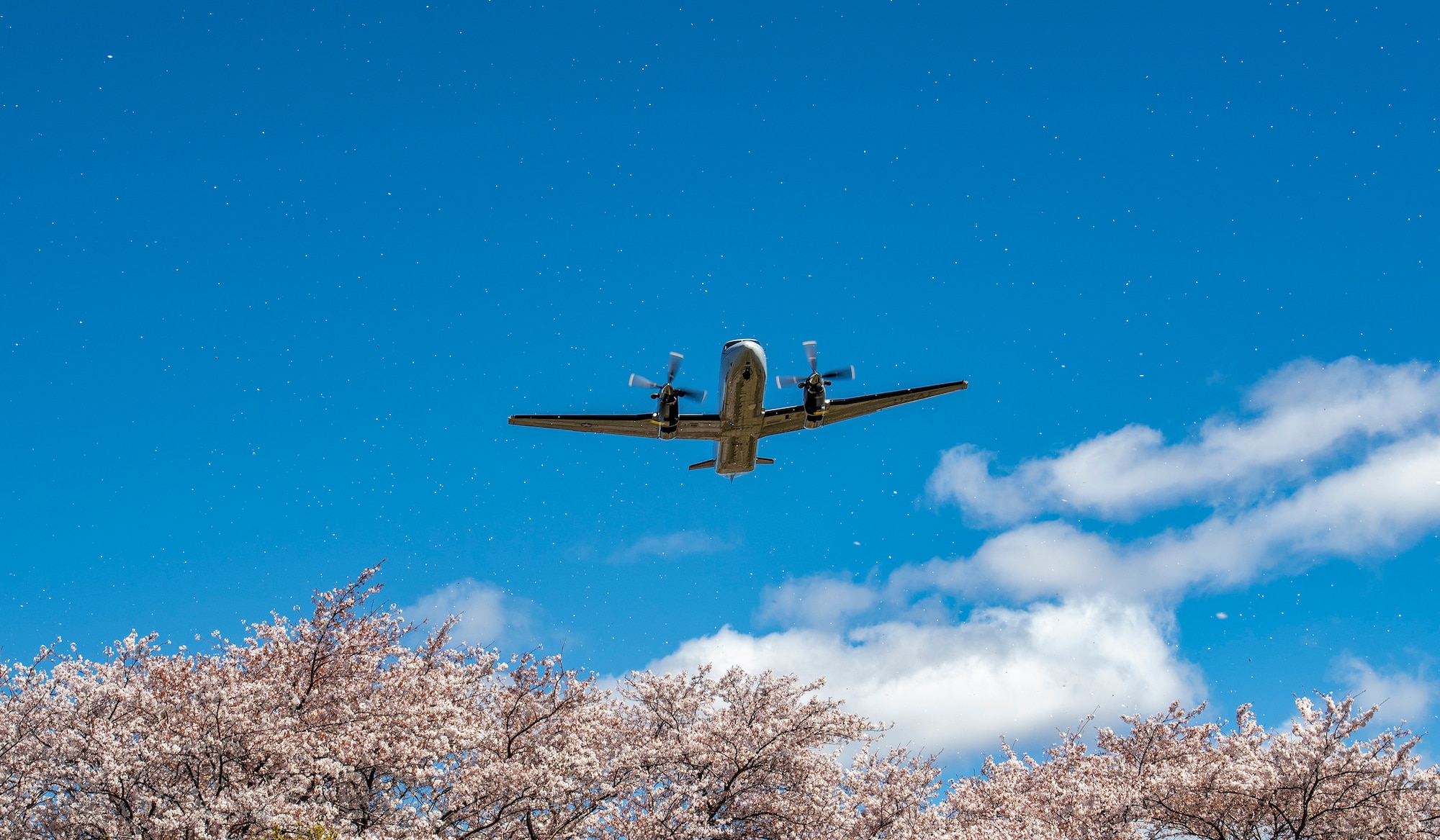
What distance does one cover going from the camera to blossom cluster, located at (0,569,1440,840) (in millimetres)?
19406

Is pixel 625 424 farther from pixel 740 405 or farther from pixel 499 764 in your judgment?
pixel 499 764

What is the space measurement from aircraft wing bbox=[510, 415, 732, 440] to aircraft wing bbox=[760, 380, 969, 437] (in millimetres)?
2506

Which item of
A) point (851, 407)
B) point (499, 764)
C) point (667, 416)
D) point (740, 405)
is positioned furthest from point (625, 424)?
point (499, 764)

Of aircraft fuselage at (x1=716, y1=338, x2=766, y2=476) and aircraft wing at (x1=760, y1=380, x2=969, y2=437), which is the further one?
aircraft wing at (x1=760, y1=380, x2=969, y2=437)

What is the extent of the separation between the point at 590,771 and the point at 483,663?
5.72 meters

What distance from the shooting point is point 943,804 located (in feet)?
96.9

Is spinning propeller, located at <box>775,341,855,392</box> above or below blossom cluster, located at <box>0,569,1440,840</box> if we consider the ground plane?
above

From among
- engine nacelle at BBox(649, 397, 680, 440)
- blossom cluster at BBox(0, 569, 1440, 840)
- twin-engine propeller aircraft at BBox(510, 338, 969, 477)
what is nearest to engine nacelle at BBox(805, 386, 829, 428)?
twin-engine propeller aircraft at BBox(510, 338, 969, 477)

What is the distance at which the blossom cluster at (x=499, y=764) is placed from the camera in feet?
63.7

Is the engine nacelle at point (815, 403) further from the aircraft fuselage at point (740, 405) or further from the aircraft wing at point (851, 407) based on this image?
the aircraft fuselage at point (740, 405)

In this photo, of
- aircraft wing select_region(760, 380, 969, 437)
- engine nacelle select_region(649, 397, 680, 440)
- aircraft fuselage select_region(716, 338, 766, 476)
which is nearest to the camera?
aircraft fuselage select_region(716, 338, 766, 476)

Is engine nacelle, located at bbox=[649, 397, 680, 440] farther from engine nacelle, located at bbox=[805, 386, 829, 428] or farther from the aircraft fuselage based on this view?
engine nacelle, located at bbox=[805, 386, 829, 428]

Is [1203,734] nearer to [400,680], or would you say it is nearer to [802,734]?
[802,734]

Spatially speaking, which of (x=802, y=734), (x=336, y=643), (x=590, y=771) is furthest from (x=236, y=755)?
(x=802, y=734)
